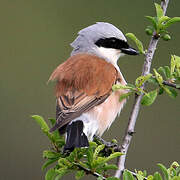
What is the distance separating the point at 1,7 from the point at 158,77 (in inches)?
174

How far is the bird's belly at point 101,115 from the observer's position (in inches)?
110

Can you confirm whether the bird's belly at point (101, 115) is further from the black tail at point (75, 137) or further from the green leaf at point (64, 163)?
the green leaf at point (64, 163)

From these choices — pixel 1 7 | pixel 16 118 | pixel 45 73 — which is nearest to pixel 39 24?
pixel 1 7

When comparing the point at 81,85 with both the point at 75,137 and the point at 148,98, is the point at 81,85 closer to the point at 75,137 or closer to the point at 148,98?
the point at 75,137

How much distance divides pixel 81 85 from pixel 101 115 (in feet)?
0.79

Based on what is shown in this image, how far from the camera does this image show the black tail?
229cm

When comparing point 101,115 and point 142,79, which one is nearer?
point 142,79

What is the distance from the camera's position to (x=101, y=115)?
2867 mm

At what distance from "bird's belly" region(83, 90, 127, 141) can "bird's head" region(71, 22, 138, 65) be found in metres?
0.43

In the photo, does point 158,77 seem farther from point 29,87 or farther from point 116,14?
point 116,14

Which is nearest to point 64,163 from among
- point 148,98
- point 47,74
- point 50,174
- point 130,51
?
point 50,174

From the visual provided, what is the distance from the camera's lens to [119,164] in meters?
2.29

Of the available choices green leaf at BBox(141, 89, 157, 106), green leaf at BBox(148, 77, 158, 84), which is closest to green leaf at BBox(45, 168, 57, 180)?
green leaf at BBox(141, 89, 157, 106)

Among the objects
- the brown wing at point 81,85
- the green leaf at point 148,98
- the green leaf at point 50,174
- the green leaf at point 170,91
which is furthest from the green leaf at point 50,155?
the green leaf at point 170,91
